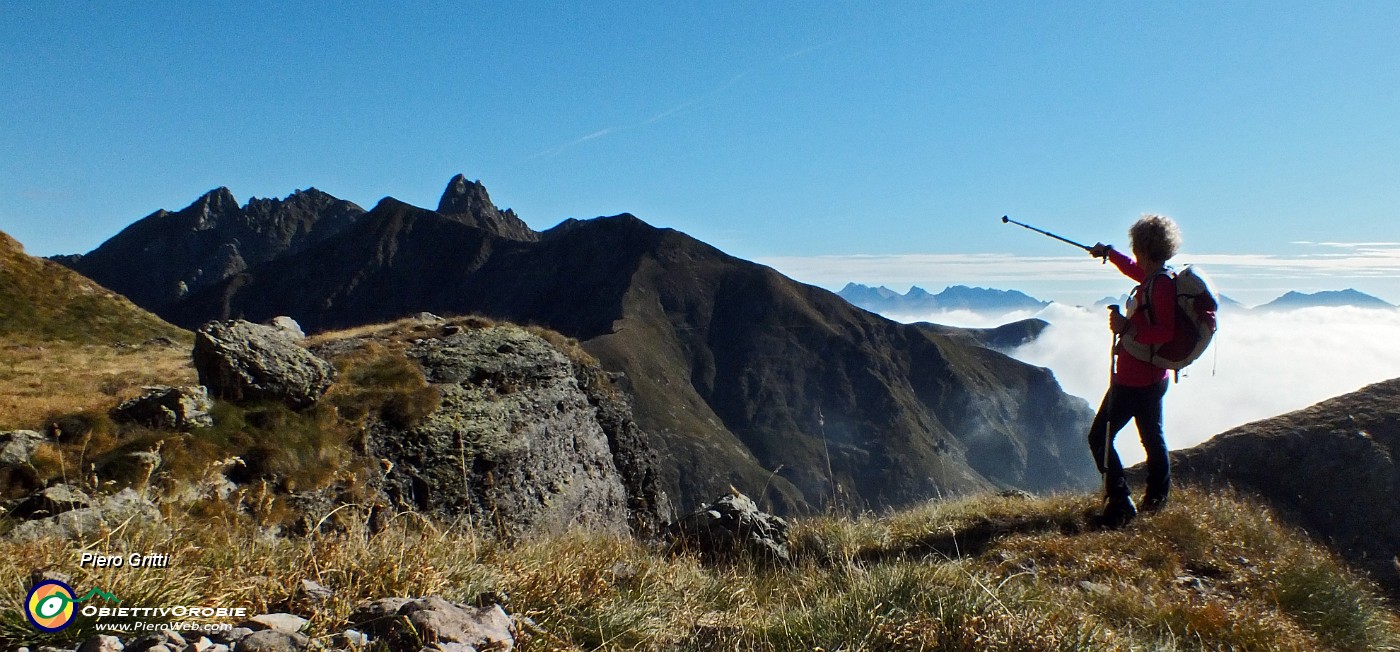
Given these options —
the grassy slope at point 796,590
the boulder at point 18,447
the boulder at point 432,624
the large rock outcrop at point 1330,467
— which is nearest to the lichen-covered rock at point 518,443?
the boulder at point 18,447

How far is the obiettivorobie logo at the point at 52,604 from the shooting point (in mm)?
3012

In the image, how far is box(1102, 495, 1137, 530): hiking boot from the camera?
22.8ft

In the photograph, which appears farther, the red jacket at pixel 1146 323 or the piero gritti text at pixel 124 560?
the red jacket at pixel 1146 323

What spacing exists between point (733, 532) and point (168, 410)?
8209mm

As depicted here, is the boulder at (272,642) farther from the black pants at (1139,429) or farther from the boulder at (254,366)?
the boulder at (254,366)

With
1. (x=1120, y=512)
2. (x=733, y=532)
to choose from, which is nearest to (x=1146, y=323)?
(x=1120, y=512)

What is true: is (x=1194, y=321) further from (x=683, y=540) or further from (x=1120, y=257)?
(x=683, y=540)

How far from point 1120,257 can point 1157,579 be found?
3.25 metres

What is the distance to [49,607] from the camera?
3.07 metres

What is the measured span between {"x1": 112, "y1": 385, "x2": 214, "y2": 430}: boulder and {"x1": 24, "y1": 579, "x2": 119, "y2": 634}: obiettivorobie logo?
8.33m

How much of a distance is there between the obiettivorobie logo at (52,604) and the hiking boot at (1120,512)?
7.50 metres

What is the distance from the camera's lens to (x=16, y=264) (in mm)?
30938

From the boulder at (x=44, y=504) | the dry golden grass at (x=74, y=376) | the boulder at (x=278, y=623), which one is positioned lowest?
the boulder at (x=44, y=504)

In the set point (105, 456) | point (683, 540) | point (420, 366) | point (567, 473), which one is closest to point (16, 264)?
point (420, 366)
